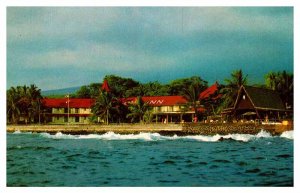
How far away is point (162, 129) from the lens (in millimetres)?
21250

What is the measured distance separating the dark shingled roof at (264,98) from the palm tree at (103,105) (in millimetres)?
6460

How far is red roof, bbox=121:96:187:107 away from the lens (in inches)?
781

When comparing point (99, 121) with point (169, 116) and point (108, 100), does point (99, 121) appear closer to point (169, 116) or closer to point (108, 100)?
point (108, 100)

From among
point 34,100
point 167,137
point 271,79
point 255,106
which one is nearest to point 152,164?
point 271,79

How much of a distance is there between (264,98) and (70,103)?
866cm

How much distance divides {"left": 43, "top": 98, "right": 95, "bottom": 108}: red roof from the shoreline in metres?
1.91

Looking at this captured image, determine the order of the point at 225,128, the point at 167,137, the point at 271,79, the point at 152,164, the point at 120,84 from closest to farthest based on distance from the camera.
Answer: the point at 152,164, the point at 271,79, the point at 120,84, the point at 167,137, the point at 225,128

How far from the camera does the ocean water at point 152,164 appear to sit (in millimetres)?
10852

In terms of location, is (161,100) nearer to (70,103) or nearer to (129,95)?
(129,95)

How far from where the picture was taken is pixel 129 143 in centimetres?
1762

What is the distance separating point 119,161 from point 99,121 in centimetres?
845

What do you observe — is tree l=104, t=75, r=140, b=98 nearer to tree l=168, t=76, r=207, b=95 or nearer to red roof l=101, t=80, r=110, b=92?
red roof l=101, t=80, r=110, b=92

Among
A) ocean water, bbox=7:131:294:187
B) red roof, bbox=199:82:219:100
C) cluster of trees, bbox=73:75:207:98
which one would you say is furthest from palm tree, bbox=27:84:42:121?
red roof, bbox=199:82:219:100

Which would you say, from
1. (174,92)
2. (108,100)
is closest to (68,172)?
(108,100)
